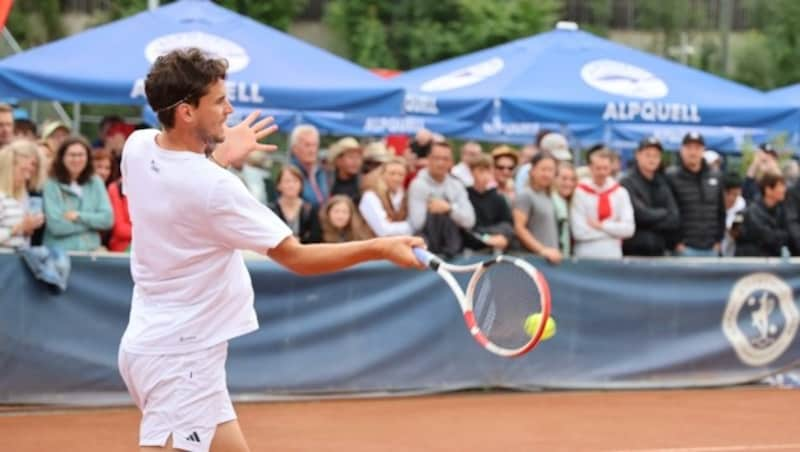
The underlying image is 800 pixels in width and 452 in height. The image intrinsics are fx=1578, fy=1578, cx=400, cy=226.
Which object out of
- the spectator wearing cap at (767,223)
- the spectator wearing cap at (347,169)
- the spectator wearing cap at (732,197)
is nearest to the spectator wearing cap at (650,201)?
the spectator wearing cap at (767,223)

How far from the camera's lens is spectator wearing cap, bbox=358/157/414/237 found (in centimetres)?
1209

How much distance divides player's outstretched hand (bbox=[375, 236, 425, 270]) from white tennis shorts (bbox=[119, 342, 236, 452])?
2.54 feet

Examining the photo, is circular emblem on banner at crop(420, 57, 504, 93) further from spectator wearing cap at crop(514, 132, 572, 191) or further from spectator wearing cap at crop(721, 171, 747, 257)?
spectator wearing cap at crop(721, 171, 747, 257)

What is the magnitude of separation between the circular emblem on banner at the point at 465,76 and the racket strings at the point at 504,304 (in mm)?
9995

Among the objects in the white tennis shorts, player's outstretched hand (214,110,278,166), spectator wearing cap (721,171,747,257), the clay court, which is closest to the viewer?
the white tennis shorts

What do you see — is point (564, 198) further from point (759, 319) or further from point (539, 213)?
point (759, 319)

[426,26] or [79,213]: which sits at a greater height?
[426,26]

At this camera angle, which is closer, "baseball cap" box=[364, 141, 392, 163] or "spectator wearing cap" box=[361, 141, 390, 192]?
"spectator wearing cap" box=[361, 141, 390, 192]

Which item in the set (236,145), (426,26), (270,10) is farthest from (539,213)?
(426,26)

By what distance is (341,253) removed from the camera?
17.1 feet

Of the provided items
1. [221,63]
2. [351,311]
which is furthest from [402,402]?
[221,63]

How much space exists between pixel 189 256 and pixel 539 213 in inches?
295

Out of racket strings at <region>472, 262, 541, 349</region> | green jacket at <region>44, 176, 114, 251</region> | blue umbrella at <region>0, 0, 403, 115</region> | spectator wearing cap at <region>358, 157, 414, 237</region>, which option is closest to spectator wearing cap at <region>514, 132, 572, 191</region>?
blue umbrella at <region>0, 0, 403, 115</region>

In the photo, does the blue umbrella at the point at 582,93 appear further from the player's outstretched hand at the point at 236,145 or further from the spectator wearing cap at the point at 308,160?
the player's outstretched hand at the point at 236,145
